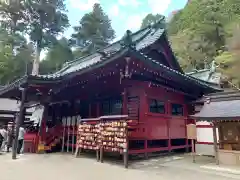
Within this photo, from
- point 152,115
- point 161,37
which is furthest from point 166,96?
point 161,37

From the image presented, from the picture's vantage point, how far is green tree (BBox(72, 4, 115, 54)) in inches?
1647

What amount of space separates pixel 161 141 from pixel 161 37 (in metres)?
5.49

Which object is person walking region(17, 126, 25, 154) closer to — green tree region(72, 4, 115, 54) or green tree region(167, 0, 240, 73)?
green tree region(167, 0, 240, 73)

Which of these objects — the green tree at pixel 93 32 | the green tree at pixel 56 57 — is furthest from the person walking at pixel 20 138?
the green tree at pixel 93 32

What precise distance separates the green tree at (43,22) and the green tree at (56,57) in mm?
1261

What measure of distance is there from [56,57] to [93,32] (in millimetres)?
11490

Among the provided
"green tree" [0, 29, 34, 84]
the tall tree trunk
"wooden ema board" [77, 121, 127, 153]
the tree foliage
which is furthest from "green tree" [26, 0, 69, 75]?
"wooden ema board" [77, 121, 127, 153]

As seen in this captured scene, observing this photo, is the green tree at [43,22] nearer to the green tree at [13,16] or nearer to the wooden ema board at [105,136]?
the green tree at [13,16]

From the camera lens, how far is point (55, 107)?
45.5 ft

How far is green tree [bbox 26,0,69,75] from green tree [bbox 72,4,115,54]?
831 cm

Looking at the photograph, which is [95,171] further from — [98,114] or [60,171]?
[98,114]

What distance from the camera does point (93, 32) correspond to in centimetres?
4306

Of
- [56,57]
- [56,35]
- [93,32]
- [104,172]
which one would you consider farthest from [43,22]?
[104,172]

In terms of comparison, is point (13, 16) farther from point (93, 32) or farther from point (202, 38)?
point (202, 38)
